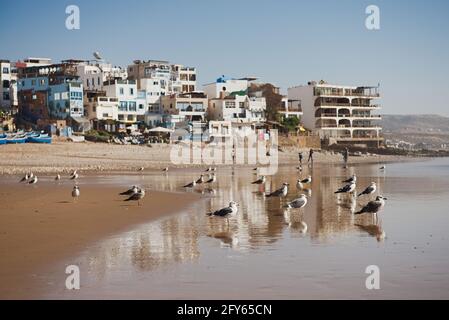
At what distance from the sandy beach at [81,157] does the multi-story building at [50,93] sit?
11251 mm

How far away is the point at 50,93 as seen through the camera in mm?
63000

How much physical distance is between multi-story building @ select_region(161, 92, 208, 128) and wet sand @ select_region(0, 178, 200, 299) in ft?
139

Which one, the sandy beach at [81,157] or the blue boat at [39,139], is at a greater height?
the blue boat at [39,139]

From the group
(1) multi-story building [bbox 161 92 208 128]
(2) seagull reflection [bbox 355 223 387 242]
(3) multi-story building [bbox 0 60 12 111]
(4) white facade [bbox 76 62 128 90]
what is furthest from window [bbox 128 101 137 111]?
(2) seagull reflection [bbox 355 223 387 242]

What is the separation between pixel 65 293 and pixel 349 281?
4049mm

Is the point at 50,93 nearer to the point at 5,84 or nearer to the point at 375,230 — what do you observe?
the point at 5,84

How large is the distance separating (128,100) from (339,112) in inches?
1118

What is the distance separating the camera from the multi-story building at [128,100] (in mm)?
→ 65750

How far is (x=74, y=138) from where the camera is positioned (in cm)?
5366

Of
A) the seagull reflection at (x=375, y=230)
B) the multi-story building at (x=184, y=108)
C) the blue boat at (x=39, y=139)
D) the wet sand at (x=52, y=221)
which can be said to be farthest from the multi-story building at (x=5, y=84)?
the seagull reflection at (x=375, y=230)

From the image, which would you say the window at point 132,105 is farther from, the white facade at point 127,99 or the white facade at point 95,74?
the white facade at point 95,74

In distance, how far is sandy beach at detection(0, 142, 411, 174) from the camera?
38312 millimetres

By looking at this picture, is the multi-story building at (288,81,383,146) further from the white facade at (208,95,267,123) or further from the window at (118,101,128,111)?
the window at (118,101,128,111)
